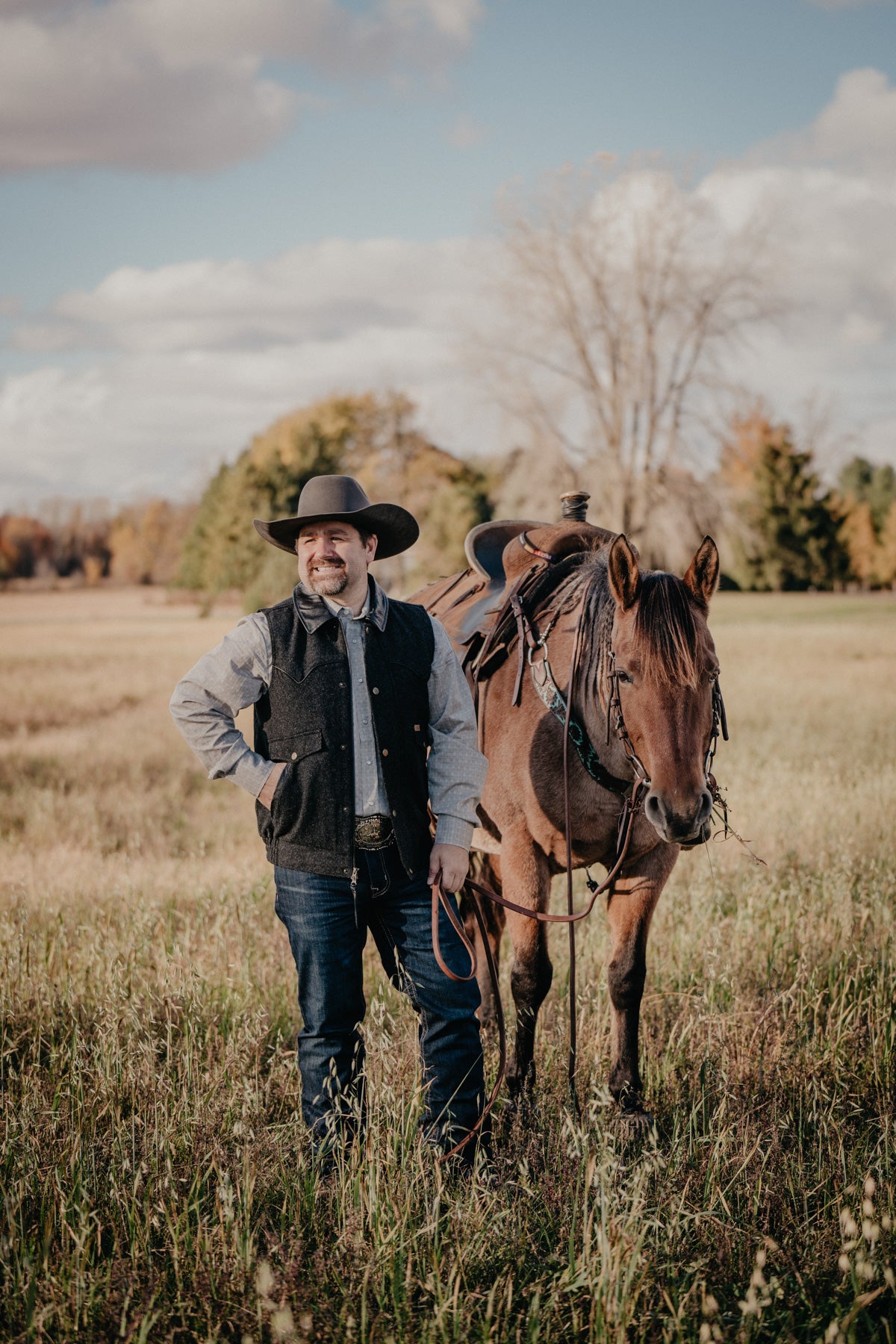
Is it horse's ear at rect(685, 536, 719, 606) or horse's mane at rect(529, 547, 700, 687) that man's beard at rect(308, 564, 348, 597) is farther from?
horse's ear at rect(685, 536, 719, 606)

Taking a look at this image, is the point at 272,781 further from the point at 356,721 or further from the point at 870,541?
the point at 870,541

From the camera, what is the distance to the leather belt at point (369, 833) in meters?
2.89

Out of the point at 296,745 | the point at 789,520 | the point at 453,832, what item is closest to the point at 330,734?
the point at 296,745

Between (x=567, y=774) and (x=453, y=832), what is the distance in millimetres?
541

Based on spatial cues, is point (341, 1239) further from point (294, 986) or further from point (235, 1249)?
point (294, 986)

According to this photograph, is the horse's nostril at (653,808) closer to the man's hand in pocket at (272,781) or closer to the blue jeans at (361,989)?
the blue jeans at (361,989)

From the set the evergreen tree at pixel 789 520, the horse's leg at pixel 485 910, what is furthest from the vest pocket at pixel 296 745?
the evergreen tree at pixel 789 520

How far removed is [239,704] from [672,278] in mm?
27732

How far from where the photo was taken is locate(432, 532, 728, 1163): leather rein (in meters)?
2.96

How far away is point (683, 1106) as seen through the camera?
3428 mm

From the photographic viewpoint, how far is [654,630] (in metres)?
2.85

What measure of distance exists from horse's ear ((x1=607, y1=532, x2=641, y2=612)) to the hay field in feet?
4.73

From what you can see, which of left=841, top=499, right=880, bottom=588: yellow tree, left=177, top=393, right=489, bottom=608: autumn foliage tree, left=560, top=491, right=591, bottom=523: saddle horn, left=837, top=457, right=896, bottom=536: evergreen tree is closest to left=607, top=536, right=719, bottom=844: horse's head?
left=560, top=491, right=591, bottom=523: saddle horn

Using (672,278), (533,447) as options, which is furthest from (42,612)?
(672,278)
